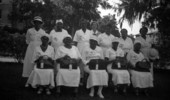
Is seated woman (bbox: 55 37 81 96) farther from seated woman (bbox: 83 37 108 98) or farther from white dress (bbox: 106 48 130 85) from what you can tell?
white dress (bbox: 106 48 130 85)

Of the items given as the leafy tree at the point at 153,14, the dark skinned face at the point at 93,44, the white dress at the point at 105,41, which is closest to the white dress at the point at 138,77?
the white dress at the point at 105,41

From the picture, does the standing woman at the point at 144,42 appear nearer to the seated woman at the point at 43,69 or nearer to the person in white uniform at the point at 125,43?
the person in white uniform at the point at 125,43

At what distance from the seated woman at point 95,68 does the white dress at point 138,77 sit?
1.13 m

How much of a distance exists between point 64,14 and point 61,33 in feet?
41.3

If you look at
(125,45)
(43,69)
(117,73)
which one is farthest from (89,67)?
(125,45)

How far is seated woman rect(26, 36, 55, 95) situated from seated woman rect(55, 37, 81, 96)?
0.82 feet

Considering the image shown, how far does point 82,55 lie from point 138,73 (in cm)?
207

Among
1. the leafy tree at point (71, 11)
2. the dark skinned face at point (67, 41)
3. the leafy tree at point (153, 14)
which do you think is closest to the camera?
the dark skinned face at point (67, 41)

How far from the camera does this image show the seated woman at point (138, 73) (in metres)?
7.60

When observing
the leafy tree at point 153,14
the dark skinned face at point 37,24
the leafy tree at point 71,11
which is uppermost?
the leafy tree at point 71,11

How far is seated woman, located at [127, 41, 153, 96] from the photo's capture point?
299 inches

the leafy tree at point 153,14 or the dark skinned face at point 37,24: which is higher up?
the leafy tree at point 153,14

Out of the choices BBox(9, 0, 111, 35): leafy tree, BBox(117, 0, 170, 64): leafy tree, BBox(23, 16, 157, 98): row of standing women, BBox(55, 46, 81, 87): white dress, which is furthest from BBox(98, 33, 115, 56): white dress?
BBox(9, 0, 111, 35): leafy tree

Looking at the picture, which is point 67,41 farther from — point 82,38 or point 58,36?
point 82,38
